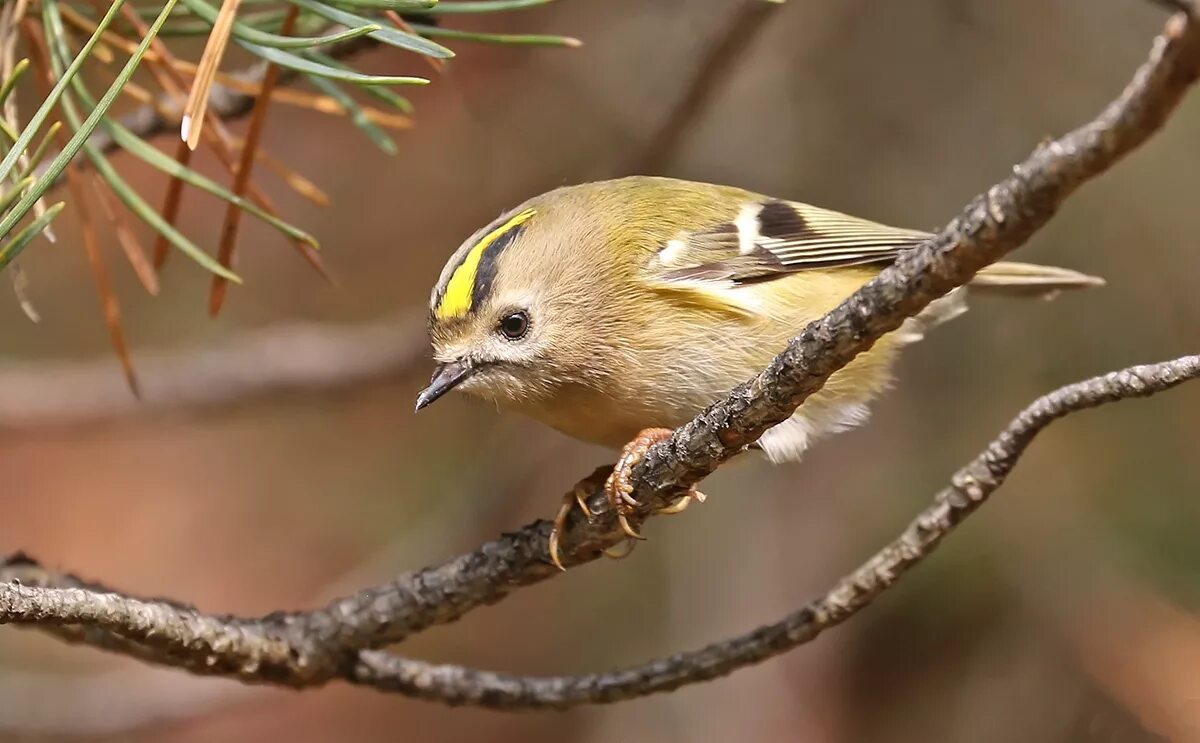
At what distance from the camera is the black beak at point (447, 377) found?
1.08 meters

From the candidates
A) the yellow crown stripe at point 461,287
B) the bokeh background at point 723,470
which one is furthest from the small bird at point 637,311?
the bokeh background at point 723,470

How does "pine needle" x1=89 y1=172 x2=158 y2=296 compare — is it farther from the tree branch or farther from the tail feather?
the tail feather

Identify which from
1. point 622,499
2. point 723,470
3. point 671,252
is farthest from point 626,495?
point 723,470

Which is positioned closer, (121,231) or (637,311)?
(121,231)

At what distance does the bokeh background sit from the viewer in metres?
1.75

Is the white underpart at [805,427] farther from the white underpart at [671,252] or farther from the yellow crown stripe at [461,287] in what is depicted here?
the yellow crown stripe at [461,287]

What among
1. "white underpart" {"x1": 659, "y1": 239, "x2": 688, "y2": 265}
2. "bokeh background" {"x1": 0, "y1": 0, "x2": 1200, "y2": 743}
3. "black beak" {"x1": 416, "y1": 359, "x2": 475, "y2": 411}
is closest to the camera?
"black beak" {"x1": 416, "y1": 359, "x2": 475, "y2": 411}

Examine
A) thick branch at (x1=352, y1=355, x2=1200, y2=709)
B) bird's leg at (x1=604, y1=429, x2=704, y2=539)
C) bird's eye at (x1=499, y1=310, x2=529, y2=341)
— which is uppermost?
bird's eye at (x1=499, y1=310, x2=529, y2=341)

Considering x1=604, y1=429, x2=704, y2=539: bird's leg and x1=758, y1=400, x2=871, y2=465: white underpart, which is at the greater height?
x1=758, y1=400, x2=871, y2=465: white underpart

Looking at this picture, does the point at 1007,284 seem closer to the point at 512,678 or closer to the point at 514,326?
the point at 514,326

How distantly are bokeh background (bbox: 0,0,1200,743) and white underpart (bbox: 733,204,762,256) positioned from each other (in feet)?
0.97

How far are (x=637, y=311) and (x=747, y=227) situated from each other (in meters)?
0.24

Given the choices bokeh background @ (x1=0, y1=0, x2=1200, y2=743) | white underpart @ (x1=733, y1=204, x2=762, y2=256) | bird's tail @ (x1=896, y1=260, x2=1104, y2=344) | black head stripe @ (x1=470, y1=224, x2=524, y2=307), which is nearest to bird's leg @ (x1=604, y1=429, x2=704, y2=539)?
black head stripe @ (x1=470, y1=224, x2=524, y2=307)

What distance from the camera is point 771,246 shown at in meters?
1.28
